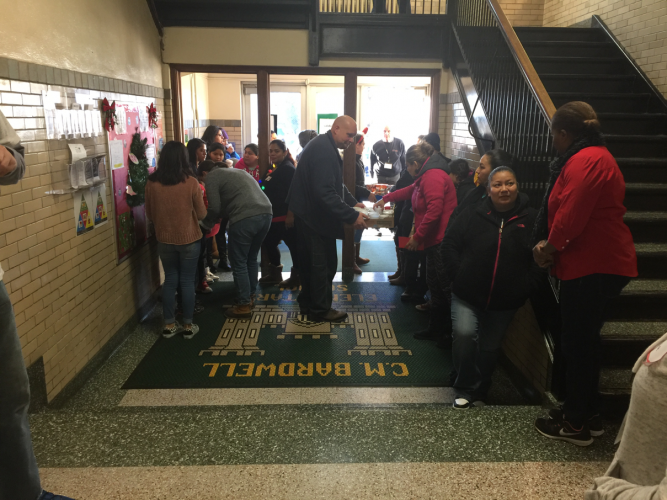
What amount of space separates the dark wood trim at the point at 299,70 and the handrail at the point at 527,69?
157 cm

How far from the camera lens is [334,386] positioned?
3572mm

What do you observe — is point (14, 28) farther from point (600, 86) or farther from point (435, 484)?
point (600, 86)

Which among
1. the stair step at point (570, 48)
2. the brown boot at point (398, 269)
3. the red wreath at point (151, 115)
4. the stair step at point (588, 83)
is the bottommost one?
the brown boot at point (398, 269)

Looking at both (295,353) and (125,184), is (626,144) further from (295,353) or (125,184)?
(125,184)

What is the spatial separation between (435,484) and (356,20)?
4894mm

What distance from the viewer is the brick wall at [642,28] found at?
14.9 feet

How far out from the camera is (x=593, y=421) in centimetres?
251

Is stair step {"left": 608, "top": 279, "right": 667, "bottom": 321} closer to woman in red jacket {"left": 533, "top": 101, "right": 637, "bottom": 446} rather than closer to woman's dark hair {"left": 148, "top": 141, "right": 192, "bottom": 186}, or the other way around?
woman in red jacket {"left": 533, "top": 101, "right": 637, "bottom": 446}

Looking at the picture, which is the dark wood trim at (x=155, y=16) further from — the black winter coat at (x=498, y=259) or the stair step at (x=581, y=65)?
the black winter coat at (x=498, y=259)

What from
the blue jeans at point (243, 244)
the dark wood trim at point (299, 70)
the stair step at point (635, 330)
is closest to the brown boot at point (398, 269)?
the blue jeans at point (243, 244)

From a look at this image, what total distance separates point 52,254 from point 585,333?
2938mm

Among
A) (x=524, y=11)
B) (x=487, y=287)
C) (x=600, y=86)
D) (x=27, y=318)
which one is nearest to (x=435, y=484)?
(x=487, y=287)

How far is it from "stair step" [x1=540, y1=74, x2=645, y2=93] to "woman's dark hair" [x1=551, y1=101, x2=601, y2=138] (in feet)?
8.74

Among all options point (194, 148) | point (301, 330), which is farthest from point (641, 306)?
point (194, 148)
